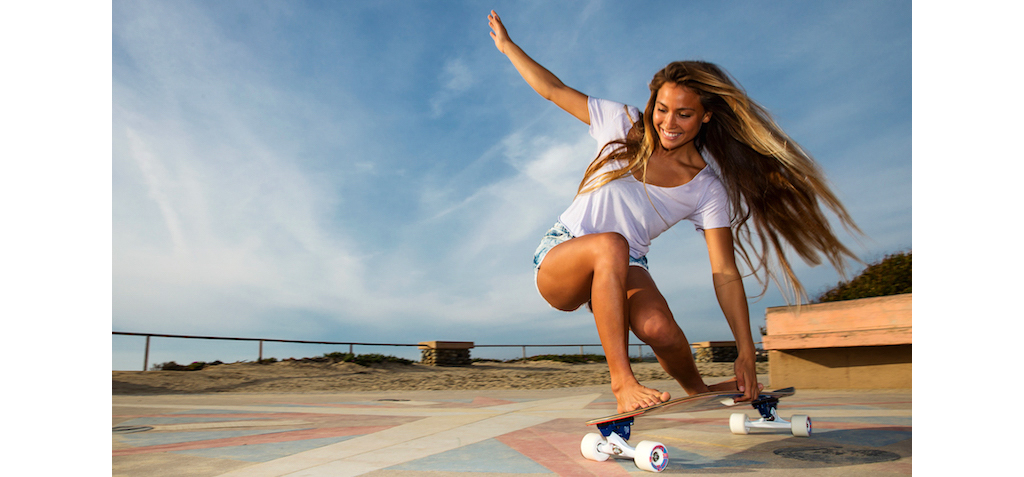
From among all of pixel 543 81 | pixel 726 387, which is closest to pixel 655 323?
pixel 726 387

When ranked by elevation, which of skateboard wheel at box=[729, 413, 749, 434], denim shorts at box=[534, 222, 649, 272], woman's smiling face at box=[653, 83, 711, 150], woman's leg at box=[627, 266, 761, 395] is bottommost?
skateboard wheel at box=[729, 413, 749, 434]

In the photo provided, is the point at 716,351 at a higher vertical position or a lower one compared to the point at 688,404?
lower

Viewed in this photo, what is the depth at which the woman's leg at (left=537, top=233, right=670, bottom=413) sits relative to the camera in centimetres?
197

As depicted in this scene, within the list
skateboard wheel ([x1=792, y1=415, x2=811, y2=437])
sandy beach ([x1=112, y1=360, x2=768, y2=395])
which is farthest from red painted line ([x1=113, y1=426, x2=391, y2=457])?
sandy beach ([x1=112, y1=360, x2=768, y2=395])

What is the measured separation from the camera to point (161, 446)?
2.73 meters

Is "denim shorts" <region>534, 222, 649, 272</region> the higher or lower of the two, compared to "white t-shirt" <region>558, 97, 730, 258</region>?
lower

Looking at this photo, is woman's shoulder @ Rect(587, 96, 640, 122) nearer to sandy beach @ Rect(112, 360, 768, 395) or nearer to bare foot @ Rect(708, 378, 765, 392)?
bare foot @ Rect(708, 378, 765, 392)

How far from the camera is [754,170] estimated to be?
2680 mm

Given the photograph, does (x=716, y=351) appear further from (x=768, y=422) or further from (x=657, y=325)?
(x=657, y=325)

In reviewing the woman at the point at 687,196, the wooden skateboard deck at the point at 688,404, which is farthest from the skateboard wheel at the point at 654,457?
the woman at the point at 687,196

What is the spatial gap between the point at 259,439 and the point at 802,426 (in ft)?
9.28

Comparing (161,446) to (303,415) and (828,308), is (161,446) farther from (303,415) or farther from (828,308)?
(828,308)
